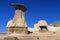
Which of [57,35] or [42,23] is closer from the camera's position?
[57,35]

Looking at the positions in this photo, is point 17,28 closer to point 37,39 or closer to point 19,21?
point 19,21

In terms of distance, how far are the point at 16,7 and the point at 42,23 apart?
6.87m

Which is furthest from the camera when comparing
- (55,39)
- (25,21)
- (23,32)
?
(25,21)

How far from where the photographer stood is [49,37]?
33.6 metres

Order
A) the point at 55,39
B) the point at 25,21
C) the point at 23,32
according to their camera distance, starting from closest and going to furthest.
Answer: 1. the point at 55,39
2. the point at 23,32
3. the point at 25,21

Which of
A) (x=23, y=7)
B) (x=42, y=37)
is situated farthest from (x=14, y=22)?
(x=42, y=37)

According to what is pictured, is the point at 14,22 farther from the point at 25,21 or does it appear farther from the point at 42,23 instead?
the point at 42,23

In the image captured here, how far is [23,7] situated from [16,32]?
5.95 metres

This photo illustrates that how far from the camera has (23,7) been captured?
137 ft

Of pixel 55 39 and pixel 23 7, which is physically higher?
pixel 23 7

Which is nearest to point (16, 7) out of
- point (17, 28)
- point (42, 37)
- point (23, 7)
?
point (23, 7)

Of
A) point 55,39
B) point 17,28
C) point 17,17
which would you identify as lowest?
point 55,39

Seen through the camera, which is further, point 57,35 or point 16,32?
point 16,32

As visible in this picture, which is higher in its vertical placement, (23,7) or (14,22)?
(23,7)
